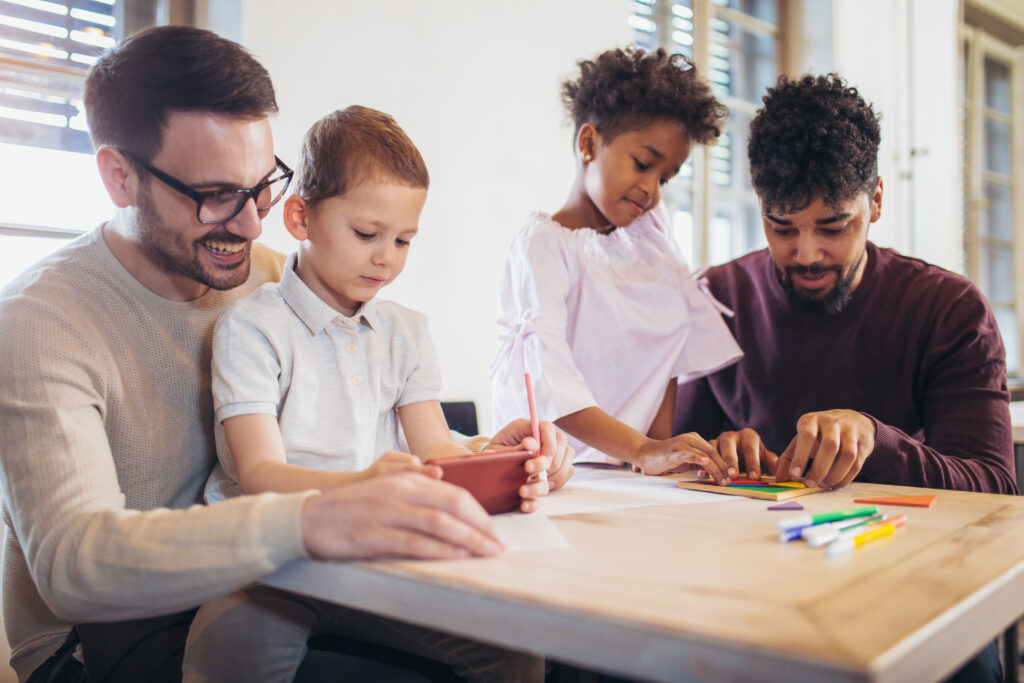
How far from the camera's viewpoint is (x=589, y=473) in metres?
1.43

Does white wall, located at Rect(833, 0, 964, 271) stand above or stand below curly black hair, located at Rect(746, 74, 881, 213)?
above

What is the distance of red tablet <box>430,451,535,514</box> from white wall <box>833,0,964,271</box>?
4.47 metres

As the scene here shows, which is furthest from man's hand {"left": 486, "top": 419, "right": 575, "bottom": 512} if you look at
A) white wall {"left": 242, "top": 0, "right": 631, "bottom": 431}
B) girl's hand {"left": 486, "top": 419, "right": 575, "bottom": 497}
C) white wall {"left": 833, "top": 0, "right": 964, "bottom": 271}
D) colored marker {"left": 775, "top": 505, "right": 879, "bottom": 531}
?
white wall {"left": 833, "top": 0, "right": 964, "bottom": 271}

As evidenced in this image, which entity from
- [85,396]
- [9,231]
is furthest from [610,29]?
[85,396]

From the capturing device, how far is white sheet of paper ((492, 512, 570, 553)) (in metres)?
0.78

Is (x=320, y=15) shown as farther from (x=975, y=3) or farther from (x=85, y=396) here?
(x=975, y=3)

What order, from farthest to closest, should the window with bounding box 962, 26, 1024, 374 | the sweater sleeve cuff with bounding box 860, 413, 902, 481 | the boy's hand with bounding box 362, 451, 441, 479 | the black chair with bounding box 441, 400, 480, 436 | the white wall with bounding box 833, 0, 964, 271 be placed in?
the window with bounding box 962, 26, 1024, 374, the white wall with bounding box 833, 0, 964, 271, the black chair with bounding box 441, 400, 480, 436, the sweater sleeve cuff with bounding box 860, 413, 902, 481, the boy's hand with bounding box 362, 451, 441, 479

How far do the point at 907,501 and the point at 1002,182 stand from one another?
19.7 feet

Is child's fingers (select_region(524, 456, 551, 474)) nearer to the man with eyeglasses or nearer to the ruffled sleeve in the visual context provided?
the man with eyeglasses

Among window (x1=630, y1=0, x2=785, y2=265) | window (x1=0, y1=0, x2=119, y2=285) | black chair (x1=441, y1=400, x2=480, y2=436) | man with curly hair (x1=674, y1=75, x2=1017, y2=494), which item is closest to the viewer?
man with curly hair (x1=674, y1=75, x2=1017, y2=494)

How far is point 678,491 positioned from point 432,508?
1.66ft

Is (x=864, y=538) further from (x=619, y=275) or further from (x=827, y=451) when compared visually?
(x=619, y=275)

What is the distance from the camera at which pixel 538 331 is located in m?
1.59

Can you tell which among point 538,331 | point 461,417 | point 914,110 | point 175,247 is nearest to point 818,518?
point 538,331
